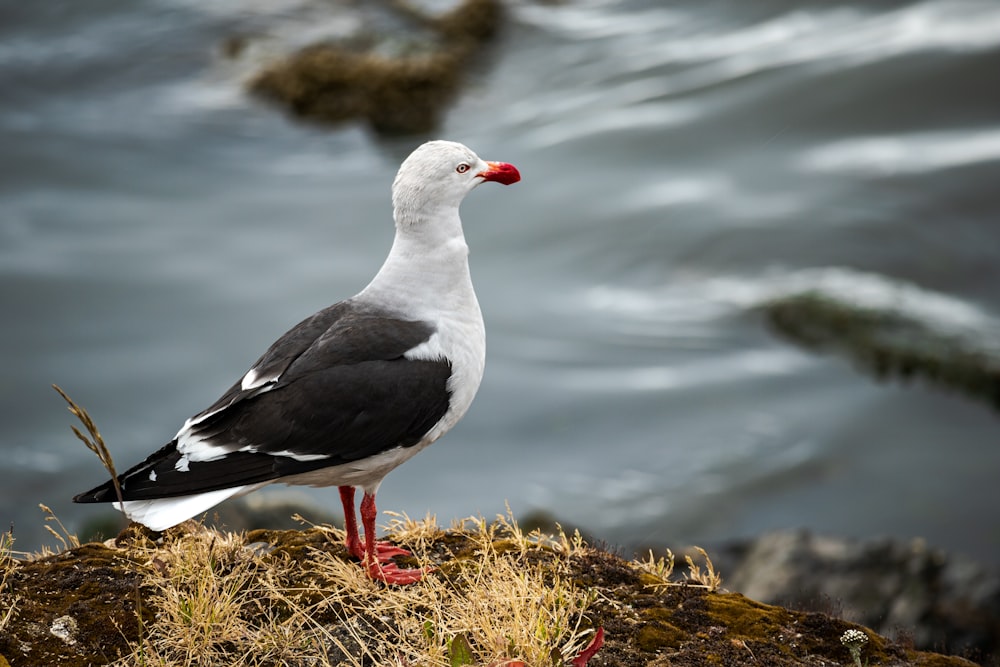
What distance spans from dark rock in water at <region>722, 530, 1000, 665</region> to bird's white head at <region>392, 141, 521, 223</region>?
4884 millimetres

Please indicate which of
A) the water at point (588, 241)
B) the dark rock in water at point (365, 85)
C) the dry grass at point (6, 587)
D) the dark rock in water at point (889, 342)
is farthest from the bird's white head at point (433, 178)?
the dark rock in water at point (365, 85)

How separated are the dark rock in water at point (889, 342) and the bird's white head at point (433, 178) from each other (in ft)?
31.6

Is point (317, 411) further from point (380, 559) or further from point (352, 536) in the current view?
point (380, 559)

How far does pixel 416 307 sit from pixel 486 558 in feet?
4.46

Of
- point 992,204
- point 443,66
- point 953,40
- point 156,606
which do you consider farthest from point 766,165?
point 156,606

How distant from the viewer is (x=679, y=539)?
12164mm

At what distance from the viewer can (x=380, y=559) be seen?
18.5 feet

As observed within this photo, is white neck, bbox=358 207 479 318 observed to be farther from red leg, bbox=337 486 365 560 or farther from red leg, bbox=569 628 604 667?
red leg, bbox=569 628 604 667

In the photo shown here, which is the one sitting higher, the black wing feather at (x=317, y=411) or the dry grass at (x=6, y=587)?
the black wing feather at (x=317, y=411)

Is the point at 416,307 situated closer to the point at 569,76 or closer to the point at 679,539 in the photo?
the point at 679,539

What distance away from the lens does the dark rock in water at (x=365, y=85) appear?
19.7 meters

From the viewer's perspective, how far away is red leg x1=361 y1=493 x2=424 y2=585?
532cm

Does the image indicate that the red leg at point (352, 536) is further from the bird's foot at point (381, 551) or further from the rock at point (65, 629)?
the rock at point (65, 629)

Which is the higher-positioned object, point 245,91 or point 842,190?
point 245,91
